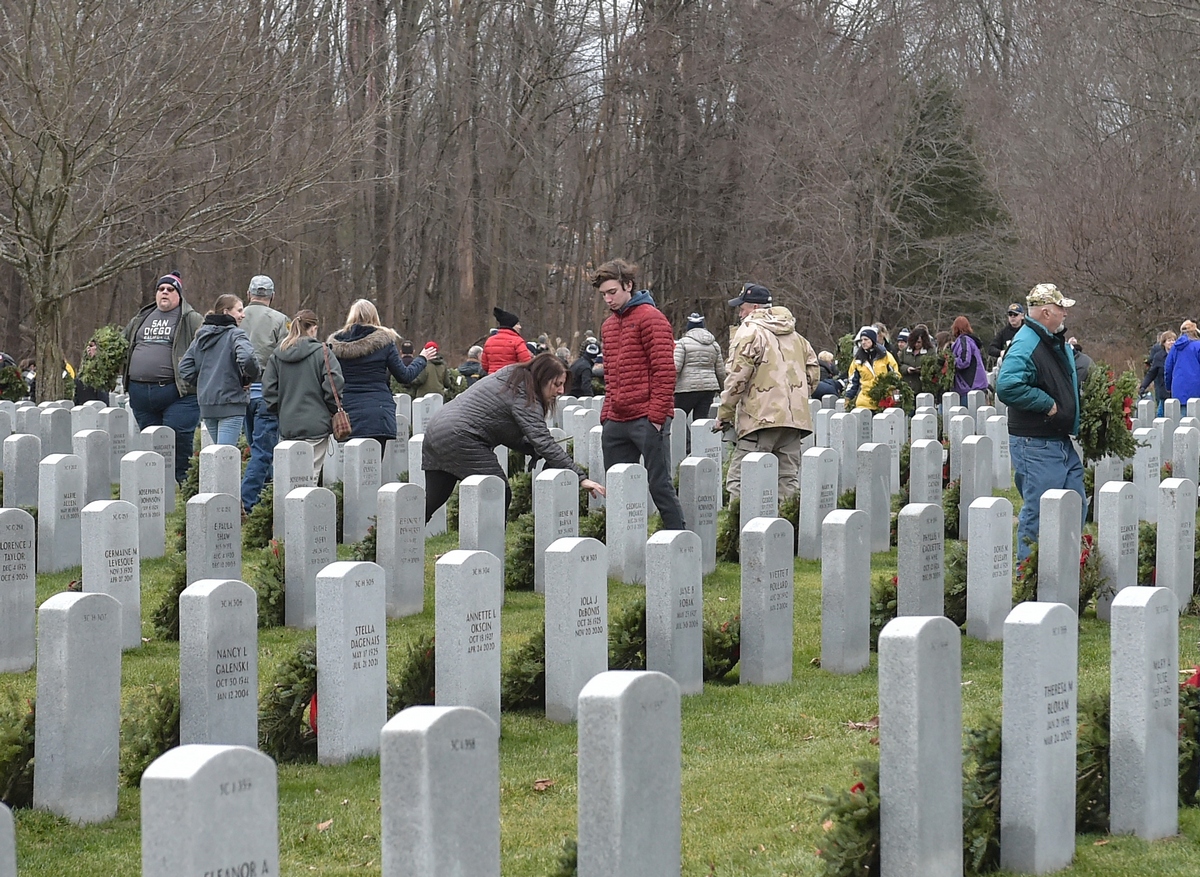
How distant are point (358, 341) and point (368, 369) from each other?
422 mm

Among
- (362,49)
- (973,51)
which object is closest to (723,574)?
(362,49)

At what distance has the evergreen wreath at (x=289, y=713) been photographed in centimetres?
673

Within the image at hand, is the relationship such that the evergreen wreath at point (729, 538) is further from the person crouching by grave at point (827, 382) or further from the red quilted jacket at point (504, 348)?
the person crouching by grave at point (827, 382)

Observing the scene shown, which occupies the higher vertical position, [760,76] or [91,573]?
[760,76]

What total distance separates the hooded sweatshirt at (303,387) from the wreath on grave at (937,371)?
1116 cm

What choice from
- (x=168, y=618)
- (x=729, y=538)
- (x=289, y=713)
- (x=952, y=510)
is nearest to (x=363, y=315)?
(x=729, y=538)

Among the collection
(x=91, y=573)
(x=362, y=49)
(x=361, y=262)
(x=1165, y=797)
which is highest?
(x=362, y=49)

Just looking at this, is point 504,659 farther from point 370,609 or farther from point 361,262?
point 361,262

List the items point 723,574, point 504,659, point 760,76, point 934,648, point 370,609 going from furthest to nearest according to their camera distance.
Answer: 1. point 760,76
2. point 723,574
3. point 504,659
4. point 370,609
5. point 934,648

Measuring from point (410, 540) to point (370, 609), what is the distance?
303 centimetres

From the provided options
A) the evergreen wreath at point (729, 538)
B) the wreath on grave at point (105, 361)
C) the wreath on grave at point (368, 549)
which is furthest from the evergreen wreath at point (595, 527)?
the wreath on grave at point (105, 361)

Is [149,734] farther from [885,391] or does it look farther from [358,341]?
[885,391]

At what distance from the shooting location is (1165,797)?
5688 mm

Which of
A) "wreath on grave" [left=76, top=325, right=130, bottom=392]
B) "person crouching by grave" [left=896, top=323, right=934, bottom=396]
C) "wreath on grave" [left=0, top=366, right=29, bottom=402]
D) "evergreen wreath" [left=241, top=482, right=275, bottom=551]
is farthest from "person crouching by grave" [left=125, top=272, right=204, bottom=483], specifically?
"person crouching by grave" [left=896, top=323, right=934, bottom=396]
